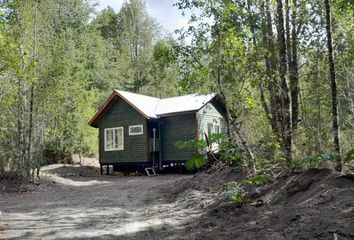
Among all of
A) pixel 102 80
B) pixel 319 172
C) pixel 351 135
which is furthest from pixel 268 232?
pixel 102 80

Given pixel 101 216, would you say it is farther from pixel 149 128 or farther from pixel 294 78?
pixel 149 128

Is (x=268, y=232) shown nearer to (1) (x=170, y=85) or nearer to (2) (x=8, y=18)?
(2) (x=8, y=18)

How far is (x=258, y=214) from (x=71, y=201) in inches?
219

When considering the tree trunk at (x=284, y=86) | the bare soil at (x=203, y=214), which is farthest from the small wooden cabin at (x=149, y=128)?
the tree trunk at (x=284, y=86)

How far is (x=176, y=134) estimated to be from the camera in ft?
58.9

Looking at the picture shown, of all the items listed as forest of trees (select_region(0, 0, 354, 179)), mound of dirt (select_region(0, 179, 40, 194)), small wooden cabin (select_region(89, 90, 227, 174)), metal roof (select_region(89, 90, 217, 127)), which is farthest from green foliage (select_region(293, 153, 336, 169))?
small wooden cabin (select_region(89, 90, 227, 174))

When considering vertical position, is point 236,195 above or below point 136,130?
below

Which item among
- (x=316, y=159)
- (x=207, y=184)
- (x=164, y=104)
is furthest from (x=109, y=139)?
(x=316, y=159)

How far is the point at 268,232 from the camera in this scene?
4.00 metres

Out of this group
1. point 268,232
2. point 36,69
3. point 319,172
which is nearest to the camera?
point 268,232

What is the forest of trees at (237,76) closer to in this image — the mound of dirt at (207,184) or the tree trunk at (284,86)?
the tree trunk at (284,86)

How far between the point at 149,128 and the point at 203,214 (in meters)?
12.7

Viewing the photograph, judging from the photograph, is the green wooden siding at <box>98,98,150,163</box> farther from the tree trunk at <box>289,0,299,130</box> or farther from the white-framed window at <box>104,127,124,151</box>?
the tree trunk at <box>289,0,299,130</box>

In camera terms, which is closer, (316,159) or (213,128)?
(316,159)
